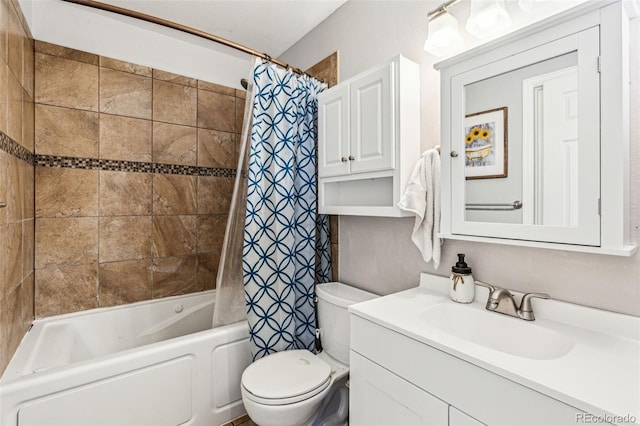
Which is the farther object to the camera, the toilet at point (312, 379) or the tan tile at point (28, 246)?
the tan tile at point (28, 246)

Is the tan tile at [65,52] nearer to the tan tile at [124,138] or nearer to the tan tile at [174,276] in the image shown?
the tan tile at [124,138]

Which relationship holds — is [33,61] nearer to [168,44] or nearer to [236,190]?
[168,44]

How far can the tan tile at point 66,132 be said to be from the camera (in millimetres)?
1838

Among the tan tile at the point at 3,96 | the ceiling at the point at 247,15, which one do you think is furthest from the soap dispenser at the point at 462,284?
the tan tile at the point at 3,96

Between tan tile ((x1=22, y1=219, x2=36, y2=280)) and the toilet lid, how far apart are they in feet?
4.40

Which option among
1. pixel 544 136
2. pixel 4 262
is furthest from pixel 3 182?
pixel 544 136

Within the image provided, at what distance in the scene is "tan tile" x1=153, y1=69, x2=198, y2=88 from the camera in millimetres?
2248

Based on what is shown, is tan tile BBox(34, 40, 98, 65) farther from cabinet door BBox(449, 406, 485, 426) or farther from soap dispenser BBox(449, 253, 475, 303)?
cabinet door BBox(449, 406, 485, 426)

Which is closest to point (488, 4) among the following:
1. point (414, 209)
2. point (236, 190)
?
point (414, 209)

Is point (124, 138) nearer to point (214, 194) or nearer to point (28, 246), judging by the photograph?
point (214, 194)

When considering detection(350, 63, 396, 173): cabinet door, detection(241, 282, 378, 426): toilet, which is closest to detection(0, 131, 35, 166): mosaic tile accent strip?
detection(241, 282, 378, 426): toilet

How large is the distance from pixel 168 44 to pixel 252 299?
203 centimetres

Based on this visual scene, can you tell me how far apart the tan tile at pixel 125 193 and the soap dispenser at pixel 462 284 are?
6.77ft

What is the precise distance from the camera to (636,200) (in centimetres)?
94
